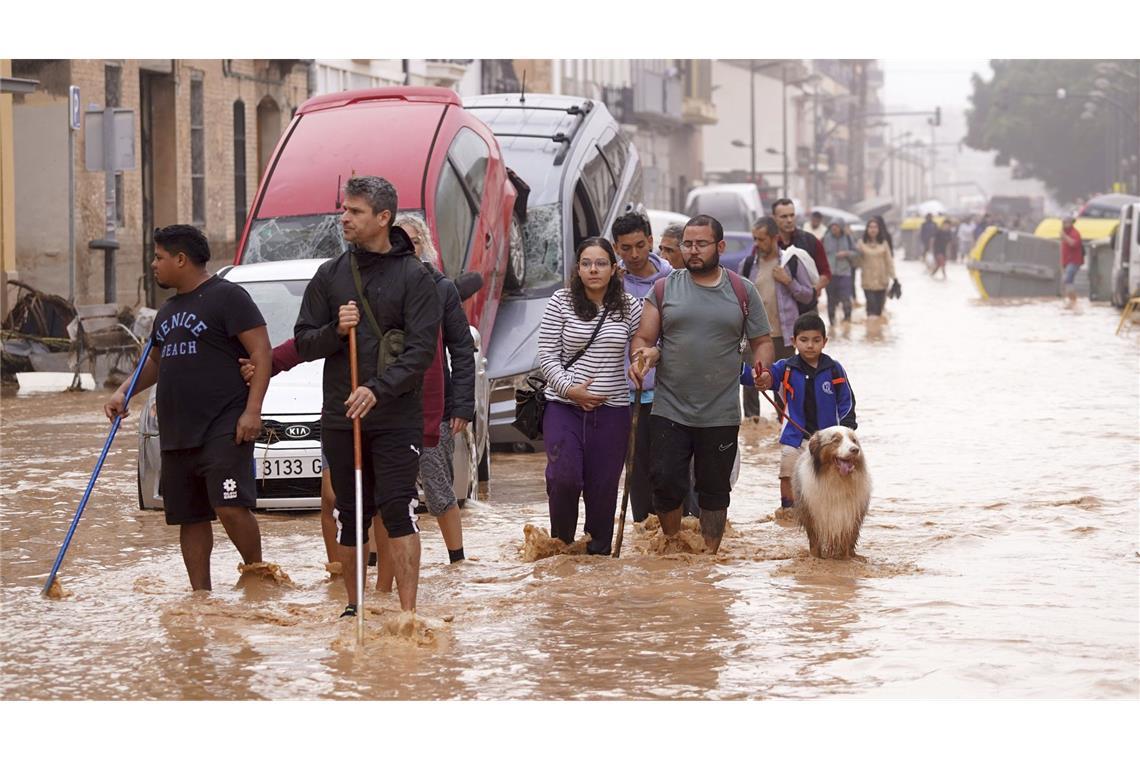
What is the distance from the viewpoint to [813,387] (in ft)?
33.9

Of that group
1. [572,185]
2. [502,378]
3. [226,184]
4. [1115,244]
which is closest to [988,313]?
[1115,244]

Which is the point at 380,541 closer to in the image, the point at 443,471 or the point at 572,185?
the point at 443,471

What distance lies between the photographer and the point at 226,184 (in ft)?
111

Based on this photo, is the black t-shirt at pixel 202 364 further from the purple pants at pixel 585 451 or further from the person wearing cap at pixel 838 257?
the person wearing cap at pixel 838 257

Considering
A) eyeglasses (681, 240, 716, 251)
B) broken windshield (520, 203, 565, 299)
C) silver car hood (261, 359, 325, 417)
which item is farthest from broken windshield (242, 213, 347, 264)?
eyeglasses (681, 240, 716, 251)

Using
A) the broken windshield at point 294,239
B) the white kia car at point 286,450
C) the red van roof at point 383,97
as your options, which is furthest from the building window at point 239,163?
the white kia car at point 286,450

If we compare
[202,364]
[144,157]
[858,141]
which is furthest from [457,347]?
[858,141]

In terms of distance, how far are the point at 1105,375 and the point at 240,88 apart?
59.8 ft

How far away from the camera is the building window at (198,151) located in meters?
32.5

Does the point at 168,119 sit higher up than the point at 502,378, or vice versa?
the point at 168,119

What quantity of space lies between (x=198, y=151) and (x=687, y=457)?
24493 millimetres

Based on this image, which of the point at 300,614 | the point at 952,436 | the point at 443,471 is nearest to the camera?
the point at 300,614

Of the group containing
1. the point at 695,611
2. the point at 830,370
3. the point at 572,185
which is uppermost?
the point at 572,185

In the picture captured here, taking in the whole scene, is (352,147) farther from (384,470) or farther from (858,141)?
(858,141)
